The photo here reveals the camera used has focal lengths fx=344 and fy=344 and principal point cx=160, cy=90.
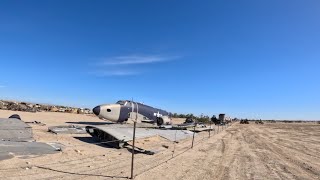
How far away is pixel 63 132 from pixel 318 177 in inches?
605

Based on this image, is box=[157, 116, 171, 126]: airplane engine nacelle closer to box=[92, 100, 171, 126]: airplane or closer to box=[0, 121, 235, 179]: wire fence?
box=[92, 100, 171, 126]: airplane

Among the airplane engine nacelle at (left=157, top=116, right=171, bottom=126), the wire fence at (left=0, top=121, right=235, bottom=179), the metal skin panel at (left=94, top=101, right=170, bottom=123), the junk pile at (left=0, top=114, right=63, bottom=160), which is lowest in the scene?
the wire fence at (left=0, top=121, right=235, bottom=179)

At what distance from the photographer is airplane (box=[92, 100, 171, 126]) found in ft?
110

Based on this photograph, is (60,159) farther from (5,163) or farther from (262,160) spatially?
(262,160)

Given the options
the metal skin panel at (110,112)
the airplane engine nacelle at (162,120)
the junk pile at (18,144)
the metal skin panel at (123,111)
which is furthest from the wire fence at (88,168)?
the airplane engine nacelle at (162,120)

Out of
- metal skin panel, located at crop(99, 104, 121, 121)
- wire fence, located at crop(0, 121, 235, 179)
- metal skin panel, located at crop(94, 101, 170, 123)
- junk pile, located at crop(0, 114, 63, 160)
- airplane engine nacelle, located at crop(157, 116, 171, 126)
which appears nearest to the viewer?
wire fence, located at crop(0, 121, 235, 179)

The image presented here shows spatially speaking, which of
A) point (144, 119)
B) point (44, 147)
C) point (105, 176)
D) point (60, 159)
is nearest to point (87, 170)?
point (105, 176)

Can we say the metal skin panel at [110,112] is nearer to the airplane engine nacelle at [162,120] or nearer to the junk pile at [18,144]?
the airplane engine nacelle at [162,120]

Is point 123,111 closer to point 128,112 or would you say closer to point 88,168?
point 128,112

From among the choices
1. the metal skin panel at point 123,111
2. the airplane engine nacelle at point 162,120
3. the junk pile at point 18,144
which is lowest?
the junk pile at point 18,144

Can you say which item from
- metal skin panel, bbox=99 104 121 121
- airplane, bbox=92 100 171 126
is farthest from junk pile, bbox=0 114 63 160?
airplane, bbox=92 100 171 126

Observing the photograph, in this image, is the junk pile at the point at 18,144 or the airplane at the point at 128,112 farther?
the airplane at the point at 128,112

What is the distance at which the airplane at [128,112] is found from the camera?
33.4 m

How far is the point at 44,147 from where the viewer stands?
14.8m
